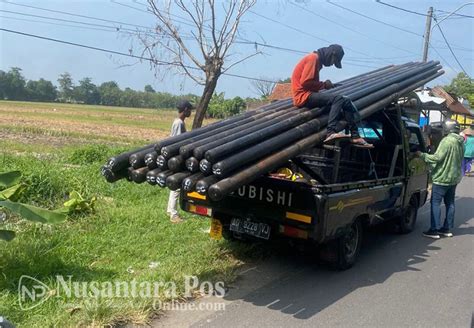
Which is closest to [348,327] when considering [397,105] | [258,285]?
[258,285]

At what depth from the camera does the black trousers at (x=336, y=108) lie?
5.43m

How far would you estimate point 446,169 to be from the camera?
7.28m

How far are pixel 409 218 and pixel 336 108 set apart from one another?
129 inches

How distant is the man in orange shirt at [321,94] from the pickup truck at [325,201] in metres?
0.36

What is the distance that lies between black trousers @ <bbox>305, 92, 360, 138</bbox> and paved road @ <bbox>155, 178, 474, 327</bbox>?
68.7 inches

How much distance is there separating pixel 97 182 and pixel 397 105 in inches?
218

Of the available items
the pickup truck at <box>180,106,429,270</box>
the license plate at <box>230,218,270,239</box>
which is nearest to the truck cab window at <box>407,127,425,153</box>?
the pickup truck at <box>180,106,429,270</box>

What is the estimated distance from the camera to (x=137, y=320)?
3893 millimetres

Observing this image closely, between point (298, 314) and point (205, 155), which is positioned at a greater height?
point (205, 155)

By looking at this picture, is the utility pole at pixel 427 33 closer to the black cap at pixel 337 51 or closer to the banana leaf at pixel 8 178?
the black cap at pixel 337 51

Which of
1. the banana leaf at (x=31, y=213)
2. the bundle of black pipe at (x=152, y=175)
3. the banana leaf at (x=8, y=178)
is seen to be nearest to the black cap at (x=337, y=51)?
the bundle of black pipe at (x=152, y=175)

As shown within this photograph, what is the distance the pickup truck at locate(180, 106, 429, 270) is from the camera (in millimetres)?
4785

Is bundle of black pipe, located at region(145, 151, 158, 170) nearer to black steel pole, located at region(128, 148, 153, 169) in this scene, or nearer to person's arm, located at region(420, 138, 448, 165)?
black steel pole, located at region(128, 148, 153, 169)

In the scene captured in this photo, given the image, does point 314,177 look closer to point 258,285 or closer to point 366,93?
point 258,285
